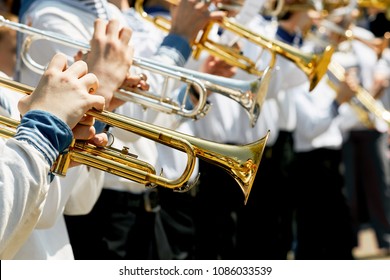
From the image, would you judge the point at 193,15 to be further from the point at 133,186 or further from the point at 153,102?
the point at 133,186

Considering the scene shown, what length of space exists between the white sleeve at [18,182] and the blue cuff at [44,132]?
0.07 ft

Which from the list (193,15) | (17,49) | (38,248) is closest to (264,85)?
(193,15)

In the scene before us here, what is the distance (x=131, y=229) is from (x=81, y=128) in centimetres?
160

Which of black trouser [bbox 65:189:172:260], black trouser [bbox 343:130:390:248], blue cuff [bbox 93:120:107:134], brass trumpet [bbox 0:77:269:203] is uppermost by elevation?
Answer: brass trumpet [bbox 0:77:269:203]

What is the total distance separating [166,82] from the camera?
346 cm

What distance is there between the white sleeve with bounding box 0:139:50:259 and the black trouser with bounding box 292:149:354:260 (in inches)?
175

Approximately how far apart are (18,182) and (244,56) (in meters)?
2.32

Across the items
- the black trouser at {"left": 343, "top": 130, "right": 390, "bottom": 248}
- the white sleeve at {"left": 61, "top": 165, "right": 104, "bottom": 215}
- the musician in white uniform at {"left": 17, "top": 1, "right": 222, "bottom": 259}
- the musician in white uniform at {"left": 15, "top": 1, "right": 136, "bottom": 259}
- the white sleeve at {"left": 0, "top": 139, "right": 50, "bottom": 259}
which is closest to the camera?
the white sleeve at {"left": 0, "top": 139, "right": 50, "bottom": 259}

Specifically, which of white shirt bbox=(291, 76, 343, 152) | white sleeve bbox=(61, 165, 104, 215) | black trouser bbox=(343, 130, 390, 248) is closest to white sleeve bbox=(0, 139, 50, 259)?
white sleeve bbox=(61, 165, 104, 215)

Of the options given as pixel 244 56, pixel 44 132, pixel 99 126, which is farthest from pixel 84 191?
pixel 244 56

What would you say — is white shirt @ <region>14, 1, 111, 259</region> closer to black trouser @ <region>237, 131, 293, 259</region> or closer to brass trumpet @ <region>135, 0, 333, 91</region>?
brass trumpet @ <region>135, 0, 333, 91</region>

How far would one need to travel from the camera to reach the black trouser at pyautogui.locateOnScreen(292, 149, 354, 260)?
646cm

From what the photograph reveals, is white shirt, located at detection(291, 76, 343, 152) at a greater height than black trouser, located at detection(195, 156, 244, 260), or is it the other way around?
white shirt, located at detection(291, 76, 343, 152)

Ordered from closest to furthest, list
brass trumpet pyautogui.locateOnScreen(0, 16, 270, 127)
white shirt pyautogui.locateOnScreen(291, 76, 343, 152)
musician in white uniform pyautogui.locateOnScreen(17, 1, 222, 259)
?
1. brass trumpet pyautogui.locateOnScreen(0, 16, 270, 127)
2. musician in white uniform pyautogui.locateOnScreen(17, 1, 222, 259)
3. white shirt pyautogui.locateOnScreen(291, 76, 343, 152)
